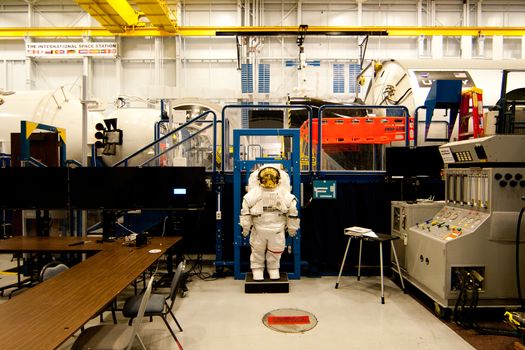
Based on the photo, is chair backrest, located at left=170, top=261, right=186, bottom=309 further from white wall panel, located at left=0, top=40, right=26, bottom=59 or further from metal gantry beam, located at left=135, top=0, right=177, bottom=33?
white wall panel, located at left=0, top=40, right=26, bottom=59

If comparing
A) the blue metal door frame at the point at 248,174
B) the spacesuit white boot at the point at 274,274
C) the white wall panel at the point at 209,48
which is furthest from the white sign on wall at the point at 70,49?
the spacesuit white boot at the point at 274,274

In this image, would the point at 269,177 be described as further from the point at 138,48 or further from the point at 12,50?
the point at 12,50

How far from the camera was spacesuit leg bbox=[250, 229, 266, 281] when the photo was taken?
4418 mm

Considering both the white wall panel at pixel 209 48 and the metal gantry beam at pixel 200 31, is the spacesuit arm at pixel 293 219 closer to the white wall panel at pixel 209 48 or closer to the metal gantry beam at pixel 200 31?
the metal gantry beam at pixel 200 31

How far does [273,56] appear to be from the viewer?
409 inches

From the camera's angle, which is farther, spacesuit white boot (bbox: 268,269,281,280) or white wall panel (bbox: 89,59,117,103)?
white wall panel (bbox: 89,59,117,103)

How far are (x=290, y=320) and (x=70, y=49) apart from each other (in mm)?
10296

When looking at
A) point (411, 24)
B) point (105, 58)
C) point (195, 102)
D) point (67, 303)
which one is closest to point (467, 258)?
point (67, 303)

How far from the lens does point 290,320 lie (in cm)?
342

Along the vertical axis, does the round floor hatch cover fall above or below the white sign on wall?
below

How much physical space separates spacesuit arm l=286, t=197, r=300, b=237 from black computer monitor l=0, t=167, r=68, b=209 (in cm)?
280

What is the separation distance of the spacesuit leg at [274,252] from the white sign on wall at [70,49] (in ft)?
28.0

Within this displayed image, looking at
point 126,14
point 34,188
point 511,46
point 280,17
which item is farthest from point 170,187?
point 511,46

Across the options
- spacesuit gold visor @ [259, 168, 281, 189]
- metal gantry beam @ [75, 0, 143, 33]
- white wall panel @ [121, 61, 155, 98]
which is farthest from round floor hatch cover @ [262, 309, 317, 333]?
white wall panel @ [121, 61, 155, 98]
